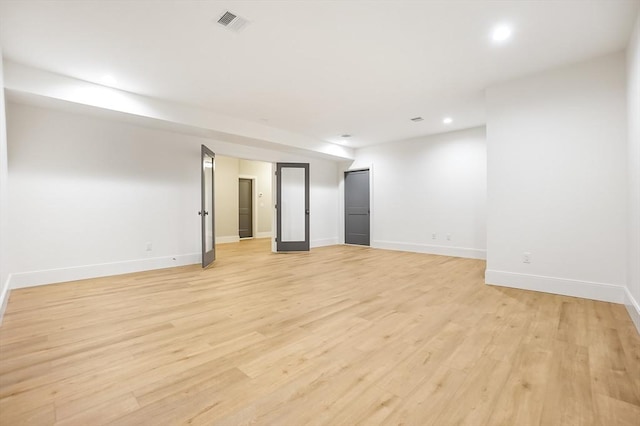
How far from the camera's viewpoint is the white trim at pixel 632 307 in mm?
2486

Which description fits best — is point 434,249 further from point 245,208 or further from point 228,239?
point 245,208

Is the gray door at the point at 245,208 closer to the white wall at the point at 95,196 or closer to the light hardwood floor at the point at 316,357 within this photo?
the white wall at the point at 95,196

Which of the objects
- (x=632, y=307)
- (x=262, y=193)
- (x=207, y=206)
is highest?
(x=262, y=193)

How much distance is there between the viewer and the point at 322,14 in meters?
2.52

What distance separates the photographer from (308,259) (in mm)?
6086

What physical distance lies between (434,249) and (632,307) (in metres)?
3.93

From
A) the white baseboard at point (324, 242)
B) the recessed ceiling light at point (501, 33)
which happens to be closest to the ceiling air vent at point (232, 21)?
the recessed ceiling light at point (501, 33)

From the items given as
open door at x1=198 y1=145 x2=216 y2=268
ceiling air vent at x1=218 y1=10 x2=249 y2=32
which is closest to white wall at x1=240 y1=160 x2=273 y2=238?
open door at x1=198 y1=145 x2=216 y2=268

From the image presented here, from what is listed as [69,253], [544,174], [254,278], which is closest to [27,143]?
[69,253]

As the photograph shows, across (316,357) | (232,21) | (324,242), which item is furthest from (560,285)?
(324,242)

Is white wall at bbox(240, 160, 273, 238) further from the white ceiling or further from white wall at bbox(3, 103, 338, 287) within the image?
the white ceiling

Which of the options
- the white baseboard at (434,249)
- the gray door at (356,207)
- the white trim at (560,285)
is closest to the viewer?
the white trim at (560,285)

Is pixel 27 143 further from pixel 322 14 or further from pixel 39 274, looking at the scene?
pixel 322 14

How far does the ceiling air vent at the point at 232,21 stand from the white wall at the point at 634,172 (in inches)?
137
